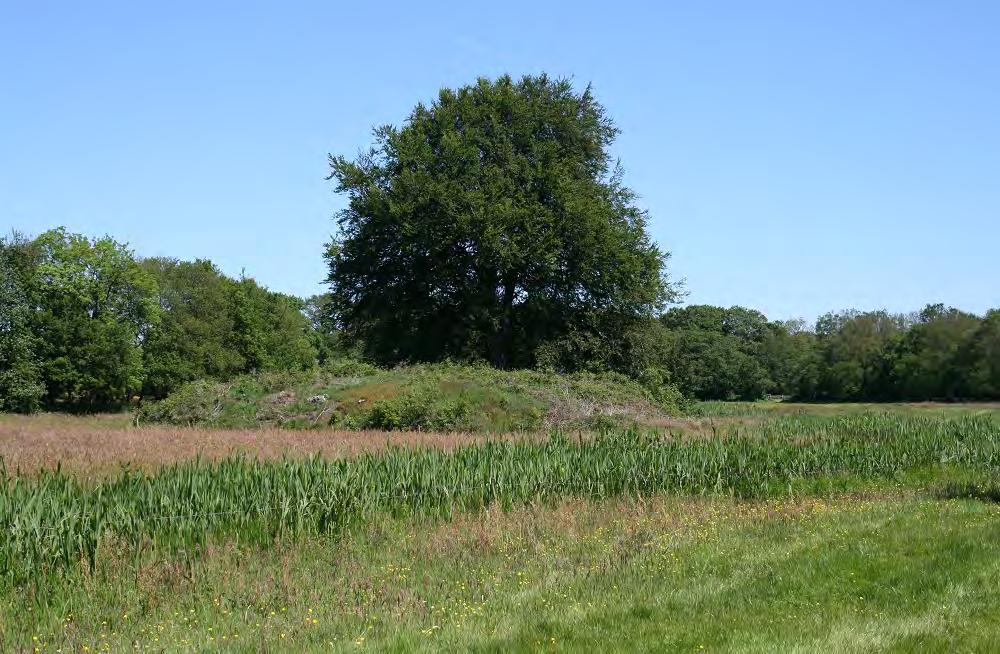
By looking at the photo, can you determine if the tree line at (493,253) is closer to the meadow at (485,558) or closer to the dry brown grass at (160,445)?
the dry brown grass at (160,445)

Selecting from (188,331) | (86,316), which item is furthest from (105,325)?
(188,331)

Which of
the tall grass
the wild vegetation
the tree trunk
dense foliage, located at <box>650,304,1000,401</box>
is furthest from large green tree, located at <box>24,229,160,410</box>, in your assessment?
the tall grass

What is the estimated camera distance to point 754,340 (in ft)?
373

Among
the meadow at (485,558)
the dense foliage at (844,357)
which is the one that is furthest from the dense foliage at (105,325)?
the meadow at (485,558)

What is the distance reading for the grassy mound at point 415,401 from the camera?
24.8m

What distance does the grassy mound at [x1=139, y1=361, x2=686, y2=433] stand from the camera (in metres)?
24.8

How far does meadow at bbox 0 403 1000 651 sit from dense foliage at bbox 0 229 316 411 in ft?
128

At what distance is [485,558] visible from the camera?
30.4 feet

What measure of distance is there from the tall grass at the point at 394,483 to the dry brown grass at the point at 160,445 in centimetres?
145

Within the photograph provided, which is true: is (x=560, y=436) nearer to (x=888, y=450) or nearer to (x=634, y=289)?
(x=888, y=450)

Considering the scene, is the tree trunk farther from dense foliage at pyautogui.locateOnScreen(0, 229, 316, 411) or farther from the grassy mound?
dense foliage at pyautogui.locateOnScreen(0, 229, 316, 411)

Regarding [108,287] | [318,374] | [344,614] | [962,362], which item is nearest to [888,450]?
[344,614]

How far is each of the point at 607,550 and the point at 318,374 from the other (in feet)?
70.3

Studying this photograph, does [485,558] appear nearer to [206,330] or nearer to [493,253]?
[493,253]
